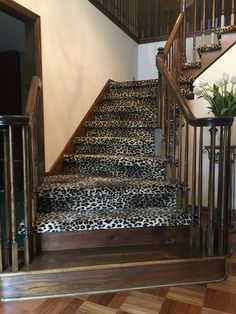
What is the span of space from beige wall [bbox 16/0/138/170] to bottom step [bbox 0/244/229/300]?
1185mm

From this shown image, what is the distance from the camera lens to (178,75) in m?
3.13

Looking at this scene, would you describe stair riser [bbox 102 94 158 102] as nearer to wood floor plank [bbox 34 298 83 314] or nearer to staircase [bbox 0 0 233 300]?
staircase [bbox 0 0 233 300]

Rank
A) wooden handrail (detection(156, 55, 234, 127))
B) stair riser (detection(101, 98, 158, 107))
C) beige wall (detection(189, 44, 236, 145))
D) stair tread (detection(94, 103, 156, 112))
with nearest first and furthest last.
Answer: wooden handrail (detection(156, 55, 234, 127)) < beige wall (detection(189, 44, 236, 145)) < stair tread (detection(94, 103, 156, 112)) < stair riser (detection(101, 98, 158, 107))

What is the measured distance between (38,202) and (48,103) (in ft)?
3.49

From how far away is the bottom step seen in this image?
63.4 inches

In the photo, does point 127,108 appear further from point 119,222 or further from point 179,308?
point 179,308

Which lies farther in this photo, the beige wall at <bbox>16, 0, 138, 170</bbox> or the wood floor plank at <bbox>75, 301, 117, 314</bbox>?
the beige wall at <bbox>16, 0, 138, 170</bbox>

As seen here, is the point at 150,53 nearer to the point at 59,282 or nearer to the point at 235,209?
the point at 235,209

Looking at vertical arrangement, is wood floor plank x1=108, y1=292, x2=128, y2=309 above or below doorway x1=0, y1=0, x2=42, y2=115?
below

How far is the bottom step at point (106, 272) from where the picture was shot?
1.61 meters

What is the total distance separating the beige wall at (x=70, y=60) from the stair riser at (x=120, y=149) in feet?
0.88

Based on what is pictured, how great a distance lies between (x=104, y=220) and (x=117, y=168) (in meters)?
0.72

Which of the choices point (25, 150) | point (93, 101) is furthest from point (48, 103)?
point (25, 150)

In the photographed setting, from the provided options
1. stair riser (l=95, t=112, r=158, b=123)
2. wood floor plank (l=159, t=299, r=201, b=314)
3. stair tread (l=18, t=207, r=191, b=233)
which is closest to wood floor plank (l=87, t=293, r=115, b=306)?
wood floor plank (l=159, t=299, r=201, b=314)
